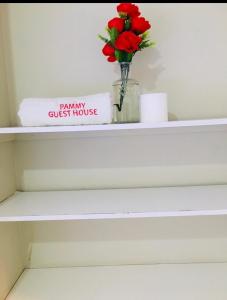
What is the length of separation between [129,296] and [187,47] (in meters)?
0.94

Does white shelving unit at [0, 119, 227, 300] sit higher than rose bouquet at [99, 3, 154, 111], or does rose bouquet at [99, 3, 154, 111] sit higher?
rose bouquet at [99, 3, 154, 111]

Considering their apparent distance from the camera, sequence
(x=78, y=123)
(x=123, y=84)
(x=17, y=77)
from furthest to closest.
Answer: (x=17, y=77) → (x=123, y=84) → (x=78, y=123)

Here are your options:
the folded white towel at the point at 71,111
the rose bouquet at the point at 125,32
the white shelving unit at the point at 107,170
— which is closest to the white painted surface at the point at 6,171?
the white shelving unit at the point at 107,170

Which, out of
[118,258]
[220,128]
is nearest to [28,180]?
[118,258]

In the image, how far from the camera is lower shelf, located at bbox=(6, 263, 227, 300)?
3.39 ft

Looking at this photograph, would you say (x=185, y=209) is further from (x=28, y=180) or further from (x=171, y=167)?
(x=28, y=180)

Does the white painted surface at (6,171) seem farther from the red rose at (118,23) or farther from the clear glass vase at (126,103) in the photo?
the red rose at (118,23)

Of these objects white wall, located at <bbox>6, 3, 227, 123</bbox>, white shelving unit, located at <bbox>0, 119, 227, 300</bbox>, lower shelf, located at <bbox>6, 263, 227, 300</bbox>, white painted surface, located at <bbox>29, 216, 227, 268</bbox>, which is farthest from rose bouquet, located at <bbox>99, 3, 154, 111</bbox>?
lower shelf, located at <bbox>6, 263, 227, 300</bbox>

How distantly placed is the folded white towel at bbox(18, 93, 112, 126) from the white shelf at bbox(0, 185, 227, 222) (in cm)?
28

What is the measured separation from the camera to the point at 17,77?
44.8 inches

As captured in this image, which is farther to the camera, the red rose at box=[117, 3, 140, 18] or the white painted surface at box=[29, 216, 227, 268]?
the white painted surface at box=[29, 216, 227, 268]

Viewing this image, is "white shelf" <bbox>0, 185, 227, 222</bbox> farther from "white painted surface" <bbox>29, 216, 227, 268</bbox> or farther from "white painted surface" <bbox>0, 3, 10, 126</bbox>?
"white painted surface" <bbox>0, 3, 10, 126</bbox>

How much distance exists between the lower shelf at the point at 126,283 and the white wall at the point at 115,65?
611mm

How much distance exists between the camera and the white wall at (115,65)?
1098mm
